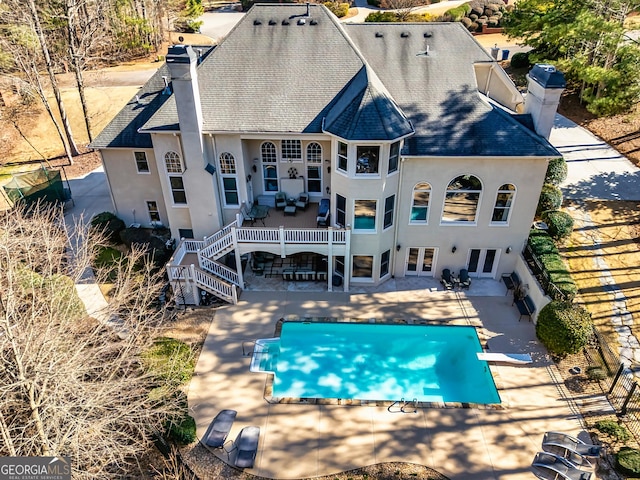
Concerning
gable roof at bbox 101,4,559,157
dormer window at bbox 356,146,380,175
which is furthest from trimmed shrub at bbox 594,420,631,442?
dormer window at bbox 356,146,380,175

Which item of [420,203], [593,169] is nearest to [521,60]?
[593,169]

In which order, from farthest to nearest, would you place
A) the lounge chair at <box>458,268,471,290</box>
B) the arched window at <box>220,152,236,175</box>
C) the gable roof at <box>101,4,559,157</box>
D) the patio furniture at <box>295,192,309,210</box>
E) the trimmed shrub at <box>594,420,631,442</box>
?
the patio furniture at <box>295,192,309,210</box>, the lounge chair at <box>458,268,471,290</box>, the arched window at <box>220,152,236,175</box>, the gable roof at <box>101,4,559,157</box>, the trimmed shrub at <box>594,420,631,442</box>

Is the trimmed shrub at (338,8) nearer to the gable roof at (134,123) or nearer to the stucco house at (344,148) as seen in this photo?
the stucco house at (344,148)

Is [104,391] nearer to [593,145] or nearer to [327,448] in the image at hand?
[327,448]

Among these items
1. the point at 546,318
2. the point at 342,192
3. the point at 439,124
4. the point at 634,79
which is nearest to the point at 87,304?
the point at 342,192

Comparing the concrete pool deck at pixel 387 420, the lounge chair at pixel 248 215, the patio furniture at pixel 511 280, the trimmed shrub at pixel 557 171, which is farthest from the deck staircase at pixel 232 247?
the trimmed shrub at pixel 557 171

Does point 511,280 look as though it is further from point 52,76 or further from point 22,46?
point 22,46

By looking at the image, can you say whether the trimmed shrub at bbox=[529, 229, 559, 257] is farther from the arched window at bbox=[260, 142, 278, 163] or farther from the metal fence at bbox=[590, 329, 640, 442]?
the arched window at bbox=[260, 142, 278, 163]
